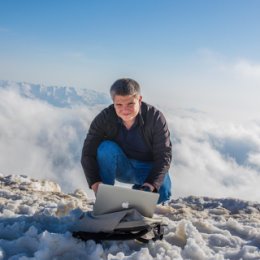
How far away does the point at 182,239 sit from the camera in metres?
4.47

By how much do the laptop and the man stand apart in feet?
1.48

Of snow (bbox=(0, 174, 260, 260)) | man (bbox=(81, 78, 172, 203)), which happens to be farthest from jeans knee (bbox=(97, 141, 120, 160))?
snow (bbox=(0, 174, 260, 260))

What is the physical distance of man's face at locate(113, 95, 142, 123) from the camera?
4609 mm

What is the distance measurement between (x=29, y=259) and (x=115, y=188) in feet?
3.47

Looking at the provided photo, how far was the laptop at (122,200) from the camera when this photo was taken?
4090mm

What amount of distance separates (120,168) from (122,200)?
1.52m

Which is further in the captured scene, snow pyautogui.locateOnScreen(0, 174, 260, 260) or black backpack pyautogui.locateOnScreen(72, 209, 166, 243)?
black backpack pyautogui.locateOnScreen(72, 209, 166, 243)

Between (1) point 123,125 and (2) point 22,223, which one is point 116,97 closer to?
(1) point 123,125

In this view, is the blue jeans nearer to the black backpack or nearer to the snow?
the snow

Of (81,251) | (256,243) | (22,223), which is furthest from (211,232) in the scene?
(22,223)

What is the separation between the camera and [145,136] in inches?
206

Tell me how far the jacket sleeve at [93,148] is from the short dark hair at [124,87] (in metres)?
0.59

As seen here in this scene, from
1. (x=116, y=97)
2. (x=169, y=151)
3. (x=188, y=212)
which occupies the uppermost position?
(x=116, y=97)

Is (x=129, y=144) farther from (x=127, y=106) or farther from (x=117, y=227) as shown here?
(x=117, y=227)
